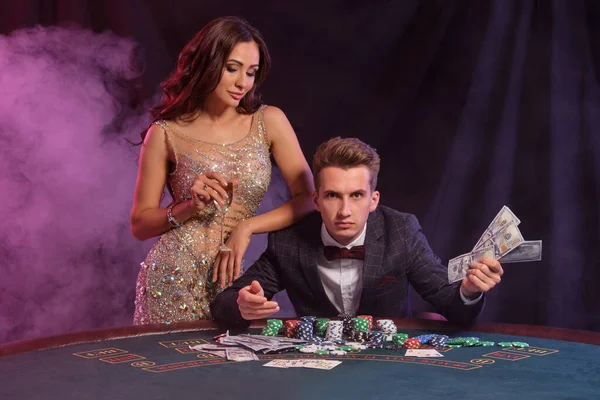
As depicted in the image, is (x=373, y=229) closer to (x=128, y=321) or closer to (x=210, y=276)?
(x=210, y=276)

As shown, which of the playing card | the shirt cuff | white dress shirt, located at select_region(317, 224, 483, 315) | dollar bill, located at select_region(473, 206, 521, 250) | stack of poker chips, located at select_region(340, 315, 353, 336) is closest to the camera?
the playing card

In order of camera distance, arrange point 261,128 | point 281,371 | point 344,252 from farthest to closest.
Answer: point 261,128 → point 344,252 → point 281,371

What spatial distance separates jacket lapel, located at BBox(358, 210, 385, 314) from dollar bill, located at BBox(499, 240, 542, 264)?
668 millimetres

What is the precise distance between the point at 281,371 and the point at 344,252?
95 cm

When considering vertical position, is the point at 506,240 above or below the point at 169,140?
below

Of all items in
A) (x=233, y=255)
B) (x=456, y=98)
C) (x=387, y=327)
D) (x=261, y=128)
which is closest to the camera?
(x=387, y=327)

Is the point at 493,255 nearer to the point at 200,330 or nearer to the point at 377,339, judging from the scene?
the point at 377,339

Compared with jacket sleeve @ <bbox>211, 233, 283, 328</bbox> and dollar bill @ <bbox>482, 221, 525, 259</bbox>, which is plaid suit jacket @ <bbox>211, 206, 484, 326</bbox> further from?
dollar bill @ <bbox>482, 221, 525, 259</bbox>

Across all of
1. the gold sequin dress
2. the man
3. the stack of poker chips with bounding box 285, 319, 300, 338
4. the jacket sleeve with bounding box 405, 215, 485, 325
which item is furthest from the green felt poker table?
the gold sequin dress

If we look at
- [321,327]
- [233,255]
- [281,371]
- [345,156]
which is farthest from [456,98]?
[281,371]

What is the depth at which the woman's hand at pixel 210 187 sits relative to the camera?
278 centimetres

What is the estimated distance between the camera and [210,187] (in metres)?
2.79

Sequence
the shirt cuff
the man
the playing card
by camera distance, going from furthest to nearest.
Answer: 1. the man
2. the shirt cuff
3. the playing card

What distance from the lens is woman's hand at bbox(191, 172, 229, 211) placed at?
278 cm
